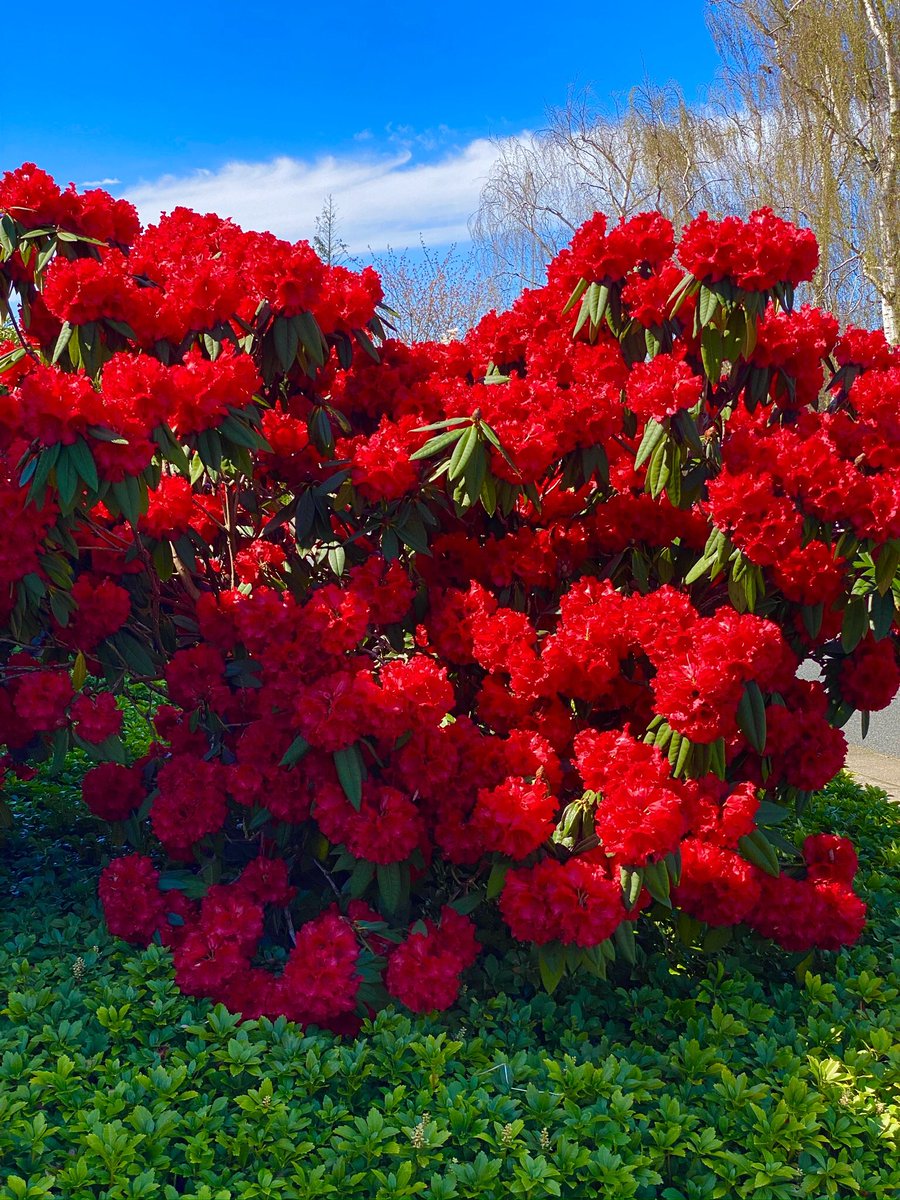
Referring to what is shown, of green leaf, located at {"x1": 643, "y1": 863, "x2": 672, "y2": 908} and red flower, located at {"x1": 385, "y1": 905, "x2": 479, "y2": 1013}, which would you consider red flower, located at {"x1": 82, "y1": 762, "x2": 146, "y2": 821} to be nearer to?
red flower, located at {"x1": 385, "y1": 905, "x2": 479, "y2": 1013}

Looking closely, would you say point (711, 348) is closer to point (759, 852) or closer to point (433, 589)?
point (433, 589)

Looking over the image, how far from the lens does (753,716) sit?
2.30 m

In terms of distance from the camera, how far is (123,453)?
86.7 inches

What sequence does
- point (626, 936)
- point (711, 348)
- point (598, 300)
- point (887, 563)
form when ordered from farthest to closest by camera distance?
1. point (598, 300)
2. point (711, 348)
3. point (887, 563)
4. point (626, 936)

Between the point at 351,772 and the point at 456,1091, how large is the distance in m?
0.64

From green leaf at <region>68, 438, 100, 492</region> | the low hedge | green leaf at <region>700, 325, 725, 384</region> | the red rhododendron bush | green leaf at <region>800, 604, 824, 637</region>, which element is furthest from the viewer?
green leaf at <region>700, 325, 725, 384</region>

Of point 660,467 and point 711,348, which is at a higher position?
point 711,348

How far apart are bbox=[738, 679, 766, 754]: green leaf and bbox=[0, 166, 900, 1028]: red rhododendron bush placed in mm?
11

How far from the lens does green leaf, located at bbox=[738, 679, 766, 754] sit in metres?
2.29

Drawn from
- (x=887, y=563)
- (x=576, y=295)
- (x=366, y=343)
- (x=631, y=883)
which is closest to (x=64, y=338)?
(x=366, y=343)

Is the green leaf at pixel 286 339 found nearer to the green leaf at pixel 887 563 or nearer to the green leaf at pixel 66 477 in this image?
the green leaf at pixel 66 477

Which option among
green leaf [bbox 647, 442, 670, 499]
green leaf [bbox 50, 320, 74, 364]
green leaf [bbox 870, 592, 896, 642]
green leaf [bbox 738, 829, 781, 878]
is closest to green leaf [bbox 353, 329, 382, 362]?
green leaf [bbox 50, 320, 74, 364]

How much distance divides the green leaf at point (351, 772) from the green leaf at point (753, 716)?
0.83 meters

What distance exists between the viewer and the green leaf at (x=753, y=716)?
2.29 meters
